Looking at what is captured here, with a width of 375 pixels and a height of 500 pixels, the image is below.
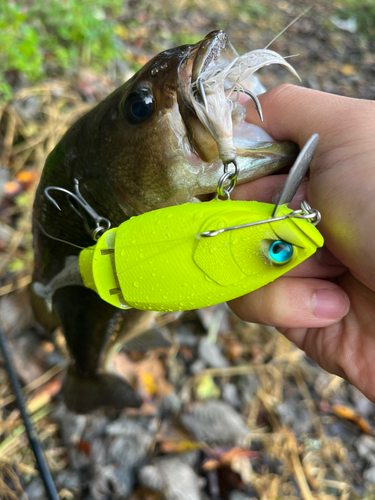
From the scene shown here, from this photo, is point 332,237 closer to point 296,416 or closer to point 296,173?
point 296,173

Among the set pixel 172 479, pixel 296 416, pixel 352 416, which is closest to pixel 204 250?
pixel 172 479

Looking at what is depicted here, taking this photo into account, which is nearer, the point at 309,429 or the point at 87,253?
the point at 87,253

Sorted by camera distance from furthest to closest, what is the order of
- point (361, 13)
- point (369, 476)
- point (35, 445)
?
point (361, 13) → point (369, 476) → point (35, 445)

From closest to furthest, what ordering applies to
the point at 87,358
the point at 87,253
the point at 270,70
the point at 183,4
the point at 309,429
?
the point at 87,253 → the point at 87,358 → the point at 309,429 → the point at 270,70 → the point at 183,4

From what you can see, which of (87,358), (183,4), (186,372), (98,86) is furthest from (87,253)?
(183,4)

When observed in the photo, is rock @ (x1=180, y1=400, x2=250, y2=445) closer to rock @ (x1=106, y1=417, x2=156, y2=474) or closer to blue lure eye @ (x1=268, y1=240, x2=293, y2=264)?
rock @ (x1=106, y1=417, x2=156, y2=474)

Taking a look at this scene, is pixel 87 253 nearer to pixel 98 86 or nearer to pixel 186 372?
pixel 186 372
